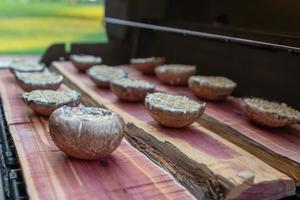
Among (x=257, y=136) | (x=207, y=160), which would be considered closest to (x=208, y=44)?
(x=257, y=136)

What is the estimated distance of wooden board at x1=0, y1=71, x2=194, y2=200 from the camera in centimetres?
80

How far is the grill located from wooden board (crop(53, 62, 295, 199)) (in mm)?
117

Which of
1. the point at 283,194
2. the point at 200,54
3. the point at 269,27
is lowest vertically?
the point at 283,194

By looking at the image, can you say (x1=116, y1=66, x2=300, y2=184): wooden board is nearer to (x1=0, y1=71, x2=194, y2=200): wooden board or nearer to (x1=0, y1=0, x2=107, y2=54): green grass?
(x1=0, y1=71, x2=194, y2=200): wooden board

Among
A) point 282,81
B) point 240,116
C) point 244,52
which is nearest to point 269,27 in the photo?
point 244,52

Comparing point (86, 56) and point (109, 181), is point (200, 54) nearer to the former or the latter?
point (86, 56)

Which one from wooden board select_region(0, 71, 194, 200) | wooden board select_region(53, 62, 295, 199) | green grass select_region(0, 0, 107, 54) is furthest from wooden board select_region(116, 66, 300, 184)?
green grass select_region(0, 0, 107, 54)

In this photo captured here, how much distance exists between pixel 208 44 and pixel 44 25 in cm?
108

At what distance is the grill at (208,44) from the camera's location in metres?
1.33

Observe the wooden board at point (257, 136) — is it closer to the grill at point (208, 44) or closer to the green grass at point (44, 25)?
the grill at point (208, 44)

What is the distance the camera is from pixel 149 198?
0.80 m

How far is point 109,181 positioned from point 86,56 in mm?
1341

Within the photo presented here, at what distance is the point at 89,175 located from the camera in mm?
863

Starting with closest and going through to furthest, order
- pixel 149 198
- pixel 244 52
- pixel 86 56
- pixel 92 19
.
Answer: pixel 149 198 < pixel 244 52 < pixel 86 56 < pixel 92 19
